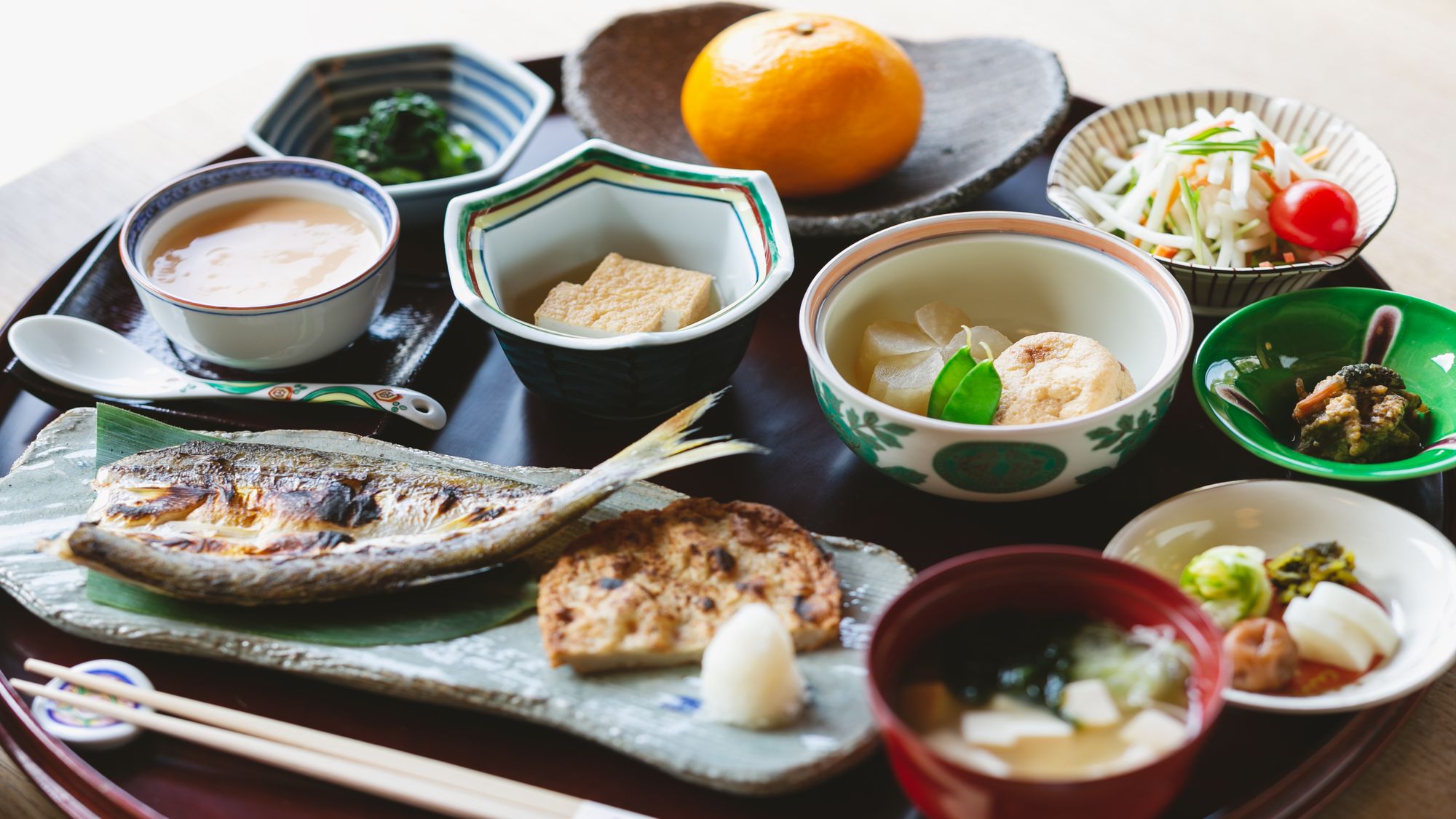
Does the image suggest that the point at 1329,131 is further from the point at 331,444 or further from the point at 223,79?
the point at 223,79

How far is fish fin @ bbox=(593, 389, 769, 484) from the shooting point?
4.96ft

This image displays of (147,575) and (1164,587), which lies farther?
(147,575)

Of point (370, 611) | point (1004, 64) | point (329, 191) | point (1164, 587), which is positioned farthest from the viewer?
point (1004, 64)

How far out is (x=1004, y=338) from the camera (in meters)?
1.79

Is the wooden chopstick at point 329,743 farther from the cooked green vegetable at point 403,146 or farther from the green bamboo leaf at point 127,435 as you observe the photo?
the cooked green vegetable at point 403,146

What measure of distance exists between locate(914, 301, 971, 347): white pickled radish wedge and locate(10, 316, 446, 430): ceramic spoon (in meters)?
0.78

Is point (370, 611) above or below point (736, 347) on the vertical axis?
below

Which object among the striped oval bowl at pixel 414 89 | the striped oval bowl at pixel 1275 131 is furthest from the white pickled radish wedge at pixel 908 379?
the striped oval bowl at pixel 414 89

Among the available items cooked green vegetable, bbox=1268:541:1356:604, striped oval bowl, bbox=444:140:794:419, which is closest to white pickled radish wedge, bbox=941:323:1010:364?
striped oval bowl, bbox=444:140:794:419

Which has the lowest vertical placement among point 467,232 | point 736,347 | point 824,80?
point 736,347

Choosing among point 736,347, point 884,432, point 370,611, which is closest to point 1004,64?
point 736,347

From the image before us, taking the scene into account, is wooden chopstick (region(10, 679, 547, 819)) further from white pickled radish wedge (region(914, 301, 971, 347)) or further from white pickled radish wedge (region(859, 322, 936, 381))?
white pickled radish wedge (region(914, 301, 971, 347))

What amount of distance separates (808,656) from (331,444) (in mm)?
847

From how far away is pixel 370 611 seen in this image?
1470mm
